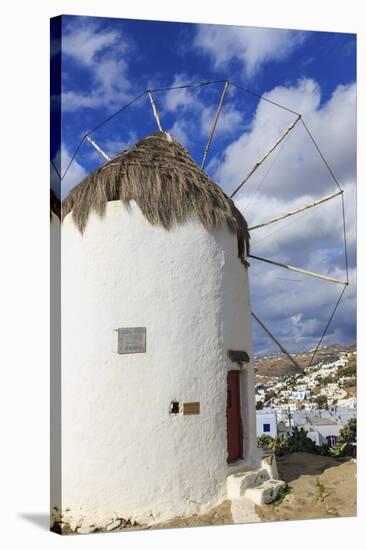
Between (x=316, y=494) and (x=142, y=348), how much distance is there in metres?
2.99

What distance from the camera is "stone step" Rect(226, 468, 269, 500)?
27.4 ft

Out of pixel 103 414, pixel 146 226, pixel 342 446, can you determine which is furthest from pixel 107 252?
pixel 342 446

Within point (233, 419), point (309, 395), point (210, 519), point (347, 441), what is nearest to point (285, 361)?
point (309, 395)

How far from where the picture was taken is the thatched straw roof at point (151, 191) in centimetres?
832

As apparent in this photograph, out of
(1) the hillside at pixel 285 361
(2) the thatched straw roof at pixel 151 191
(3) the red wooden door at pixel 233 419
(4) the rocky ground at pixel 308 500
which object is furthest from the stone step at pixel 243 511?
(1) the hillside at pixel 285 361

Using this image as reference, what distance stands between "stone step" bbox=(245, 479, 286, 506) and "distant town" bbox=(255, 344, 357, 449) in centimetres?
290

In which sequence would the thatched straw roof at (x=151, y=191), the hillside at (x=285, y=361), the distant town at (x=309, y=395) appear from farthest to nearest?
the hillside at (x=285, y=361), the distant town at (x=309, y=395), the thatched straw roof at (x=151, y=191)

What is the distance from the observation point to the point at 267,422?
12898mm

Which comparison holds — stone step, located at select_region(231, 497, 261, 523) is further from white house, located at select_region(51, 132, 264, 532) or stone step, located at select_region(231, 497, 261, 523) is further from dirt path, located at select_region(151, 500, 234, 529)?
white house, located at select_region(51, 132, 264, 532)

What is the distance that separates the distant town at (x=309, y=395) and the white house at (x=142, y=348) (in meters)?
3.62

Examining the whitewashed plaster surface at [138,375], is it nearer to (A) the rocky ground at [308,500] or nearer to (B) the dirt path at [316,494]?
(A) the rocky ground at [308,500]

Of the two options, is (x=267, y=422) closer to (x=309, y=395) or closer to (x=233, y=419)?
(x=309, y=395)

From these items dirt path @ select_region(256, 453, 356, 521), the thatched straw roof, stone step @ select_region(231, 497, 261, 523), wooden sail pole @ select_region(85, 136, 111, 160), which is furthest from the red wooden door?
wooden sail pole @ select_region(85, 136, 111, 160)

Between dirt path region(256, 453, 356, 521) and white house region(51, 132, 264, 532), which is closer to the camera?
white house region(51, 132, 264, 532)
